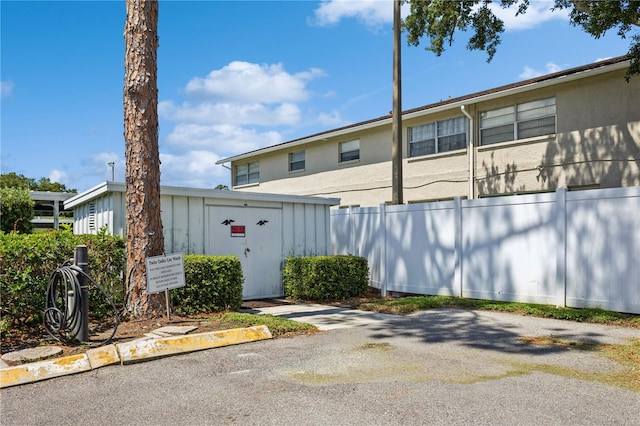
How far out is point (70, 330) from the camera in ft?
22.5

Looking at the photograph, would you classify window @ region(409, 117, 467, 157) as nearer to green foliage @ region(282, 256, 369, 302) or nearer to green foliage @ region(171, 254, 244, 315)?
green foliage @ region(282, 256, 369, 302)

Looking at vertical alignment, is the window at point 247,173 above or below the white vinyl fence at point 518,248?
above

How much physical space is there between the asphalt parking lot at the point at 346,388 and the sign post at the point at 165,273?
190cm

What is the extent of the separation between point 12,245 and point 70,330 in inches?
65.5

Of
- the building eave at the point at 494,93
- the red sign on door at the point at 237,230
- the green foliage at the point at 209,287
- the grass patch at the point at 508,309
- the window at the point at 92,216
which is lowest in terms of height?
the grass patch at the point at 508,309

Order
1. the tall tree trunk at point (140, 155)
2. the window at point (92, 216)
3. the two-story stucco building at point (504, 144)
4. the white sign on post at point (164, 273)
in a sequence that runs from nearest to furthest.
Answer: the white sign on post at point (164, 273) → the tall tree trunk at point (140, 155) → the window at point (92, 216) → the two-story stucco building at point (504, 144)

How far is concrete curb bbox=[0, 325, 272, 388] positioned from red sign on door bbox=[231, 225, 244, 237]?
4.72 meters

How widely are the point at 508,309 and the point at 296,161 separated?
15.5 m

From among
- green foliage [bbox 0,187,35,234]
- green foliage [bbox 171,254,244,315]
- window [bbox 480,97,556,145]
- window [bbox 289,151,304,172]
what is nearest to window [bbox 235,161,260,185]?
window [bbox 289,151,304,172]

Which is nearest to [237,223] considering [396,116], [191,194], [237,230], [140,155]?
[237,230]

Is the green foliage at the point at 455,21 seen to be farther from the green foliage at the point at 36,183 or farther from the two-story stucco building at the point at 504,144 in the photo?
the green foliage at the point at 36,183

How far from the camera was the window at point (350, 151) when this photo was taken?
69.6ft

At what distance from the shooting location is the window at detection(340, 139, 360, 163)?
21.2 m

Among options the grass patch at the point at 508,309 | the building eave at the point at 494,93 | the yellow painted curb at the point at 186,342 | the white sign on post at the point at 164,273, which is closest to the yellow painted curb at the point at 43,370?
the yellow painted curb at the point at 186,342
